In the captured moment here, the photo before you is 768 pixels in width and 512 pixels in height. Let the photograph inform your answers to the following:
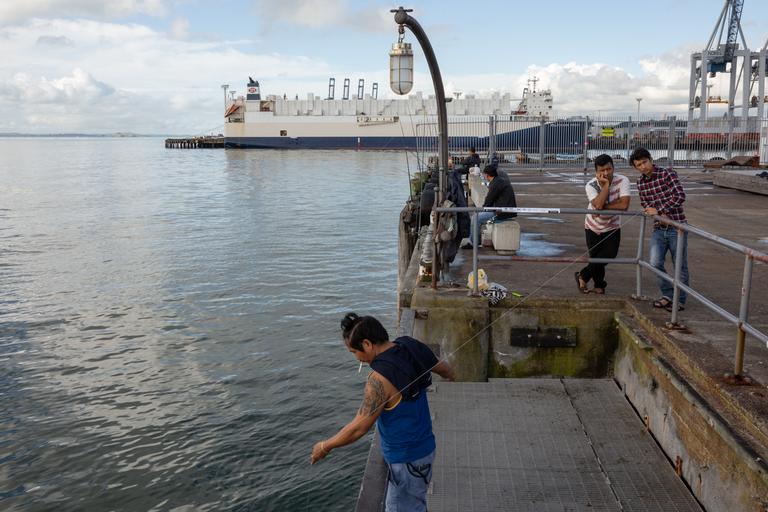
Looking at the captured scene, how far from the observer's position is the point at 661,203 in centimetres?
692

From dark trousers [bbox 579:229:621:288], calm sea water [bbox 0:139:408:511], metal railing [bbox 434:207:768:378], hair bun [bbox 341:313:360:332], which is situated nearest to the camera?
hair bun [bbox 341:313:360:332]

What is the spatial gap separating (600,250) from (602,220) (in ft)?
1.09

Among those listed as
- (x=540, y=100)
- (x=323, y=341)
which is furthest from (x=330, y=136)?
(x=323, y=341)

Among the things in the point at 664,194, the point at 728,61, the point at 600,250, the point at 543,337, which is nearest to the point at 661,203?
the point at 664,194

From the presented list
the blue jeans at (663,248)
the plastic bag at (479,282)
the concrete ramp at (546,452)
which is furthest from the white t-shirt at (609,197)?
the concrete ramp at (546,452)

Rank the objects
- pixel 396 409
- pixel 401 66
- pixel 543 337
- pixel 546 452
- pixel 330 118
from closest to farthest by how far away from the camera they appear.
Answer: pixel 396 409 < pixel 546 452 < pixel 543 337 < pixel 401 66 < pixel 330 118

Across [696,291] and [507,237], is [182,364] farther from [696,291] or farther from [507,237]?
[696,291]

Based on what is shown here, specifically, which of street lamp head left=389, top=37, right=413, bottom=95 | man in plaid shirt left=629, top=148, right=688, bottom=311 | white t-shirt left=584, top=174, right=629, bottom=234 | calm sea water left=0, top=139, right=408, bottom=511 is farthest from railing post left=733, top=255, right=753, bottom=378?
street lamp head left=389, top=37, right=413, bottom=95

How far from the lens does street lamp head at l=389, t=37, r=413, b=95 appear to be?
974 centimetres

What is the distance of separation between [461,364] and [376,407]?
387 cm

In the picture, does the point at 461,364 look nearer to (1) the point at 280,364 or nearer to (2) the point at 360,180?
(1) the point at 280,364

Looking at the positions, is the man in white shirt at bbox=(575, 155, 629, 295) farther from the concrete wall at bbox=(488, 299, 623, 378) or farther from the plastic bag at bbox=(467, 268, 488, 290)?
the plastic bag at bbox=(467, 268, 488, 290)

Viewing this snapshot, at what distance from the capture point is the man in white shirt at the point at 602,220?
7.32 meters

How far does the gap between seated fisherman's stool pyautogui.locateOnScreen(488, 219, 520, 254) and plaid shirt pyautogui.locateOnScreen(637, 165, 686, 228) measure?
120 inches
